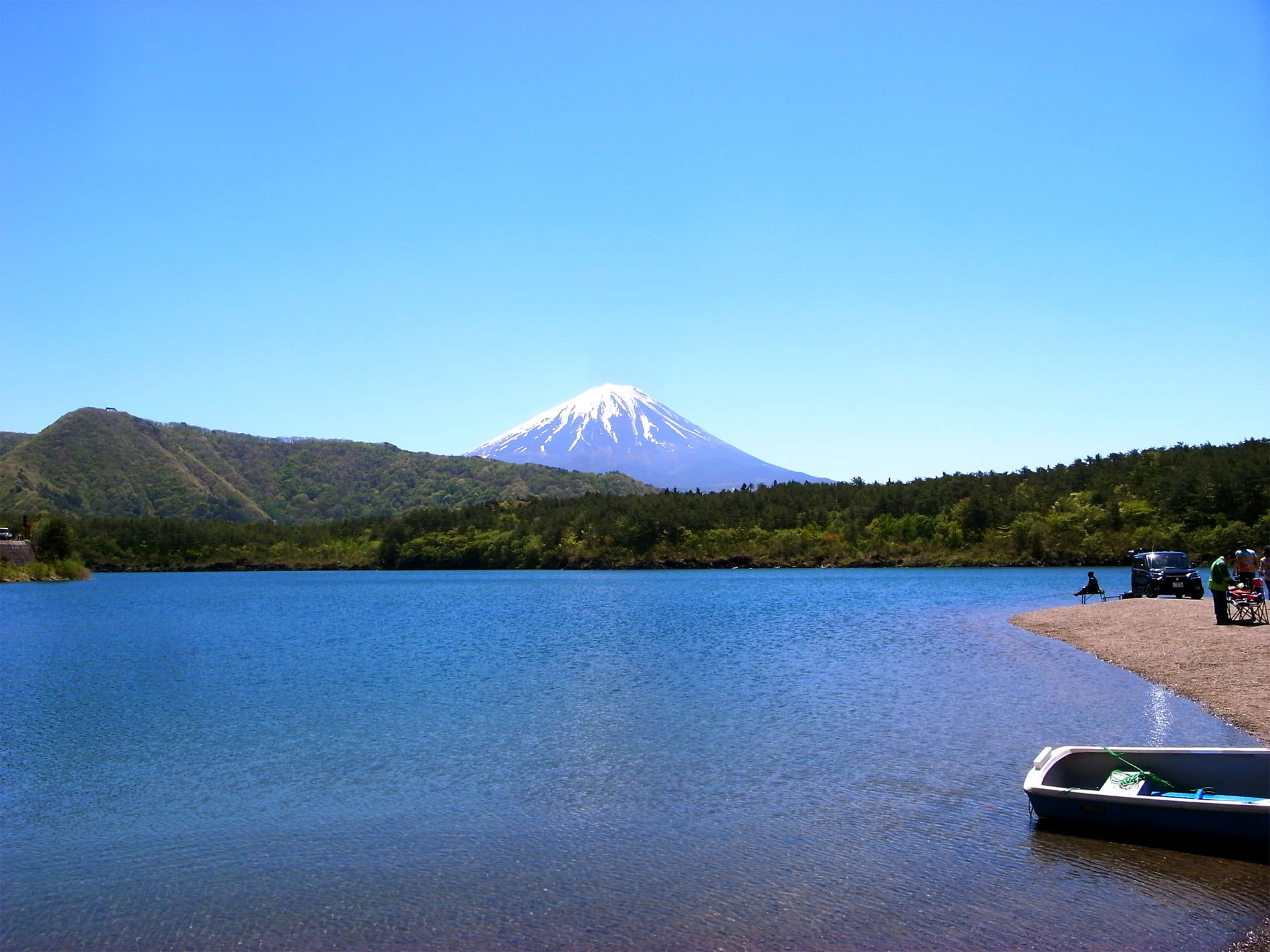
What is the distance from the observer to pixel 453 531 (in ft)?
464

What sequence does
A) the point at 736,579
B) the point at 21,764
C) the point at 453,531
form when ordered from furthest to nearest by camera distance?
the point at 453,531
the point at 736,579
the point at 21,764

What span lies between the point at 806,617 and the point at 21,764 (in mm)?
33750

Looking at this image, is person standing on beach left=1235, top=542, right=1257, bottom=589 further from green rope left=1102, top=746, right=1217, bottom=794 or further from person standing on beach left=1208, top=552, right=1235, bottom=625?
green rope left=1102, top=746, right=1217, bottom=794

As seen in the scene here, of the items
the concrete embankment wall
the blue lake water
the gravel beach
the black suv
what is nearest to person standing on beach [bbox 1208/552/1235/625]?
the gravel beach

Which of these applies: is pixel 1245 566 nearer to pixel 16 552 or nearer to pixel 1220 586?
pixel 1220 586

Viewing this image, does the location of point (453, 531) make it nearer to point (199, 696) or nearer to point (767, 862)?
point (199, 696)

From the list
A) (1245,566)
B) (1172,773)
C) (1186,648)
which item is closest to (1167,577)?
(1245,566)

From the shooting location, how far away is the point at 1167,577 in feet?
131

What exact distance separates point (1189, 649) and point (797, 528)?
100075 millimetres

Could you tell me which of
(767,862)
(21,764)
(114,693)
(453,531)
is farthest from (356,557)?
(767,862)

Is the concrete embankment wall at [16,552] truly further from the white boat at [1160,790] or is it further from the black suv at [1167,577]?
the white boat at [1160,790]

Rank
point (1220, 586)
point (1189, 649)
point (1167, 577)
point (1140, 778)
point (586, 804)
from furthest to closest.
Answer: point (1167, 577) < point (1220, 586) < point (1189, 649) < point (586, 804) < point (1140, 778)

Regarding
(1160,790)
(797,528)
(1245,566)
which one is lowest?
(1160,790)

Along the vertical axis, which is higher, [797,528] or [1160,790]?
[797,528]
